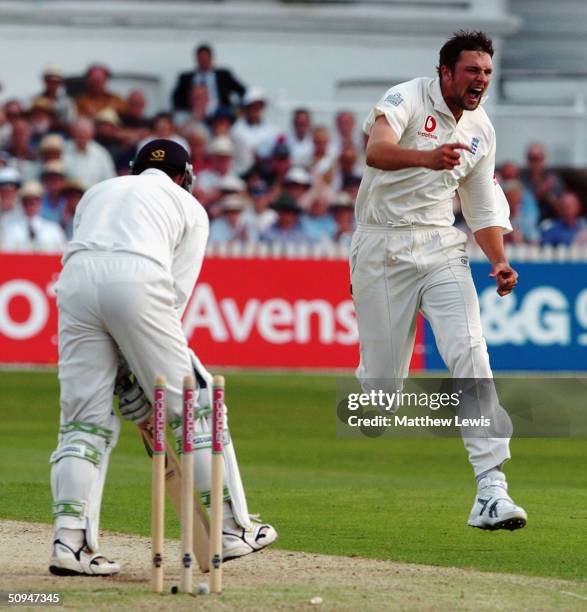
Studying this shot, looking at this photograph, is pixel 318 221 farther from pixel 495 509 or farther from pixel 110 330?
pixel 110 330

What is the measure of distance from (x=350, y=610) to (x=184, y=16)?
63.7 feet

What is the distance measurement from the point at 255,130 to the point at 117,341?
14.4m

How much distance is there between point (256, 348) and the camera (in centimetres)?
1878

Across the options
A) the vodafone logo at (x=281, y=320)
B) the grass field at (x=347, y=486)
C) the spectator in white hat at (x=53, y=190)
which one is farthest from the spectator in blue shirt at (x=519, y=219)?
the spectator in white hat at (x=53, y=190)

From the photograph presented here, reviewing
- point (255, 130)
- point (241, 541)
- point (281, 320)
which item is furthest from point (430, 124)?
point (255, 130)

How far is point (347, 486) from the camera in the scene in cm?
1077

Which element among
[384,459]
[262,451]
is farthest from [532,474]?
[262,451]

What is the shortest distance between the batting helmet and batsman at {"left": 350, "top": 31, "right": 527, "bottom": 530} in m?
1.06

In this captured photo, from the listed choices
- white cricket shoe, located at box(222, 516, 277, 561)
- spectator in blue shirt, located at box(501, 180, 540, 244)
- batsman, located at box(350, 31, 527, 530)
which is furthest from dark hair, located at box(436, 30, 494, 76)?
spectator in blue shirt, located at box(501, 180, 540, 244)

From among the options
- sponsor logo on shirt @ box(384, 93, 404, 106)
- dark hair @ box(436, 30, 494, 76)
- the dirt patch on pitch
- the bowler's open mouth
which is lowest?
the dirt patch on pitch

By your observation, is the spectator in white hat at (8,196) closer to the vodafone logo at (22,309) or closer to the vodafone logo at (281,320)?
the vodafone logo at (22,309)

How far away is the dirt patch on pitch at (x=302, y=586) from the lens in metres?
6.37

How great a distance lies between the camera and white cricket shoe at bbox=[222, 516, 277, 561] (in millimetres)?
6934

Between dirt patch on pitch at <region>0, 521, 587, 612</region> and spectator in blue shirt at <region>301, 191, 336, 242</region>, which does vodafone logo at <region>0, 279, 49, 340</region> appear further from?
dirt patch on pitch at <region>0, 521, 587, 612</region>
